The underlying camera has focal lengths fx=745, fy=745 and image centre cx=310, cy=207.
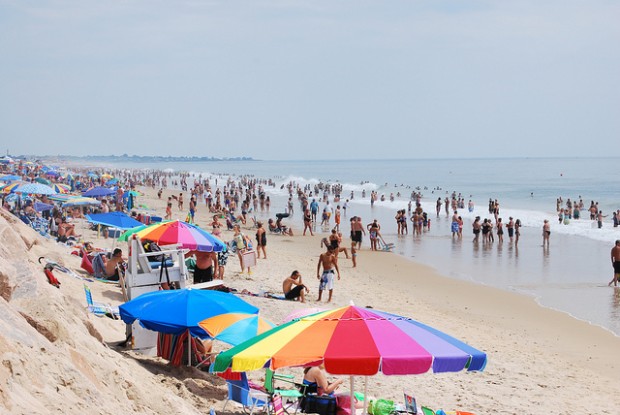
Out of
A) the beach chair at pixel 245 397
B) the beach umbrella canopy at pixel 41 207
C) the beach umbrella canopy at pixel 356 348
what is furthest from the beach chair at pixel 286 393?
the beach umbrella canopy at pixel 41 207

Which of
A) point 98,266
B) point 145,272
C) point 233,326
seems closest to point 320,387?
point 233,326

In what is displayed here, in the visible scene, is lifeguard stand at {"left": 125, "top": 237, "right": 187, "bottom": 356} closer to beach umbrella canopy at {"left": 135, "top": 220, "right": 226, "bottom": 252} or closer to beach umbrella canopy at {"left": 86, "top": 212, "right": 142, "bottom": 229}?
beach umbrella canopy at {"left": 135, "top": 220, "right": 226, "bottom": 252}

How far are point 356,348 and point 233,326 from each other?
2.32 m

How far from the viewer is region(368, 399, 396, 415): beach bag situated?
769cm

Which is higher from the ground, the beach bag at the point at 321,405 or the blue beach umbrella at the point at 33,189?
the blue beach umbrella at the point at 33,189

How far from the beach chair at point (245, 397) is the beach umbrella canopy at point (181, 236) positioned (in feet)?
17.0

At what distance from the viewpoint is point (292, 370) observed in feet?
Answer: 32.3

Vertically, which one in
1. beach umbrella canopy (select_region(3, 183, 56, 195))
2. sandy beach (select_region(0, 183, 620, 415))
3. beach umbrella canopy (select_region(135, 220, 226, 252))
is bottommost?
sandy beach (select_region(0, 183, 620, 415))

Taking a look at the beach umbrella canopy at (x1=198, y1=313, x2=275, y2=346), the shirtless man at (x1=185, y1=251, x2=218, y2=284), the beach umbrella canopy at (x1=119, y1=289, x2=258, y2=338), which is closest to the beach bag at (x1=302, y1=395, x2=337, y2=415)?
the beach umbrella canopy at (x1=198, y1=313, x2=275, y2=346)

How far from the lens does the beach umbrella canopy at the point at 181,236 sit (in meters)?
12.7

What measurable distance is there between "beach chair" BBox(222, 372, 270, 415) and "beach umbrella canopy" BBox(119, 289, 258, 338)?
0.72 m

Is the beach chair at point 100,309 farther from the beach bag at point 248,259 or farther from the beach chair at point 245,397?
the beach bag at point 248,259

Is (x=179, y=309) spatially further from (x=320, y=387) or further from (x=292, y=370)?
(x=292, y=370)

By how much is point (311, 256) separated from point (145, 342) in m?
14.8
